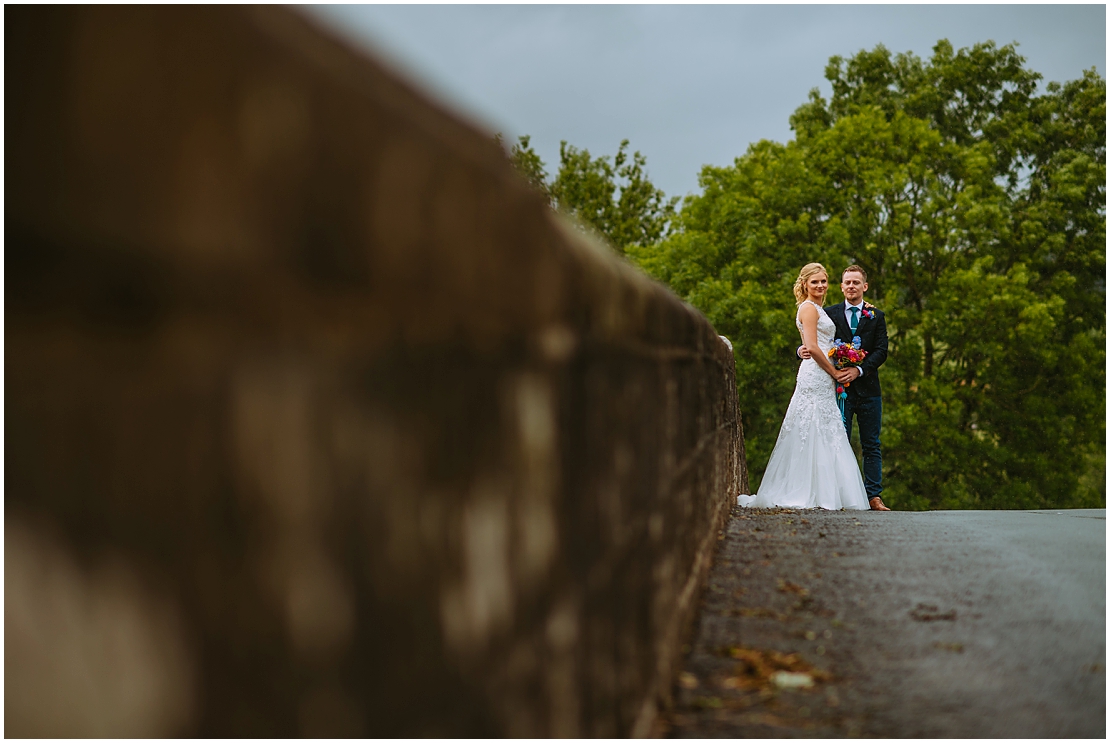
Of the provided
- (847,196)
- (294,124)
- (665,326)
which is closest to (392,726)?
(294,124)

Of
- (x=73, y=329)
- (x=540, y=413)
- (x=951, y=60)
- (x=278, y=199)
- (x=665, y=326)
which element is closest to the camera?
(x=73, y=329)

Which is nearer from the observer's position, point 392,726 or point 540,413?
point 392,726

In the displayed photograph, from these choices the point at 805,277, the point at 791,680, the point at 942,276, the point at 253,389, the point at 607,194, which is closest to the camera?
the point at 253,389

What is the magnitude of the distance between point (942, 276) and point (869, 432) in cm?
1397

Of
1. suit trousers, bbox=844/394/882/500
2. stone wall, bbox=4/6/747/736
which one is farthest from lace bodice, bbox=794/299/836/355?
stone wall, bbox=4/6/747/736

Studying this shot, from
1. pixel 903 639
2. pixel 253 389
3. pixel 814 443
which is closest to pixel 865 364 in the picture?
pixel 814 443

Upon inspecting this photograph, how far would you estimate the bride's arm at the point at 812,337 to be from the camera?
841cm

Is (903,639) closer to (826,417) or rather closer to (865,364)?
(826,417)

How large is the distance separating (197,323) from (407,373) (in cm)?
38

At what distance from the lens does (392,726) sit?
3.78ft

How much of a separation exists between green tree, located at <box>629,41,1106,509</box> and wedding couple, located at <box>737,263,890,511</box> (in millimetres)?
11001

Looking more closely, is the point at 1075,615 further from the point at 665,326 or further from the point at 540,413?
the point at 540,413

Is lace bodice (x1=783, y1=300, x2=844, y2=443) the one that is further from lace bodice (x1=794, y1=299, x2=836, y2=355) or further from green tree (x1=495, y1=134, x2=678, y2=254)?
green tree (x1=495, y1=134, x2=678, y2=254)

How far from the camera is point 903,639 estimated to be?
3146mm
